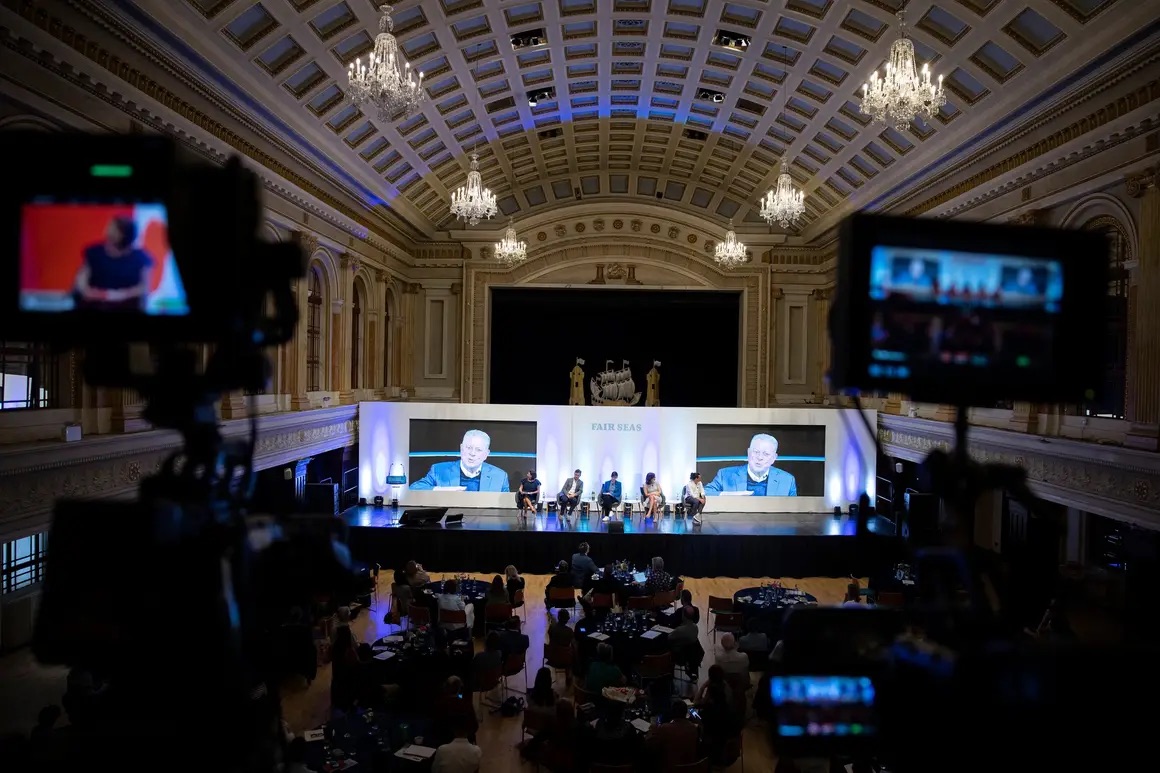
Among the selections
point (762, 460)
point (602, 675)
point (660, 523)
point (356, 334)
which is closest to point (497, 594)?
point (602, 675)

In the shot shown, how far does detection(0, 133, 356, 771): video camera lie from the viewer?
188 centimetres

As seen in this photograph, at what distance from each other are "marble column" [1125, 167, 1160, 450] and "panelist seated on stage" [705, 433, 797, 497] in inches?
324

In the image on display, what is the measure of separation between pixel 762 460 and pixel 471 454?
7.31 metres

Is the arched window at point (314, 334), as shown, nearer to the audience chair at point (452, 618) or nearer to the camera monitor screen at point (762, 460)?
the audience chair at point (452, 618)

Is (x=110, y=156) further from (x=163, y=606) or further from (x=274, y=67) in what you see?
(x=274, y=67)

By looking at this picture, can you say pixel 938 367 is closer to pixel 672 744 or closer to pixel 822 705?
pixel 822 705

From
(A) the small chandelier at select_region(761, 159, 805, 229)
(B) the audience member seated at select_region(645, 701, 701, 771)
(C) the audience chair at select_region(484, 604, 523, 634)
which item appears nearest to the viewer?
(B) the audience member seated at select_region(645, 701, 701, 771)

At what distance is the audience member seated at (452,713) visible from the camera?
628 cm

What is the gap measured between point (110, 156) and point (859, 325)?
2.15m

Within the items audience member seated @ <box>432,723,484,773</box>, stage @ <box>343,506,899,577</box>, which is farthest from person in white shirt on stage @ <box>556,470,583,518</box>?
audience member seated @ <box>432,723,484,773</box>

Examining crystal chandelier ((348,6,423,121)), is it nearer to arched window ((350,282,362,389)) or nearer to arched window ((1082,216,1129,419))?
arched window ((350,282,362,389))

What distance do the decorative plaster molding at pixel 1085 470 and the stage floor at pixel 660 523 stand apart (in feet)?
10.9

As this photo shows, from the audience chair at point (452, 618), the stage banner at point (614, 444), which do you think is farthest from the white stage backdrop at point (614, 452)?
the audience chair at point (452, 618)

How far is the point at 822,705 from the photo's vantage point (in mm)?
2137
